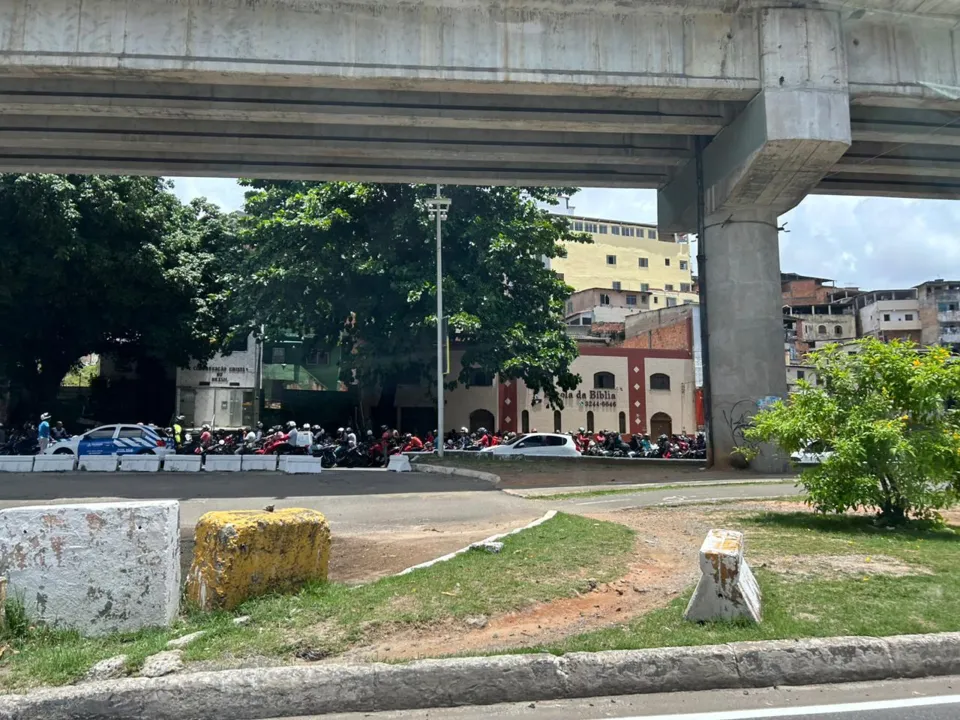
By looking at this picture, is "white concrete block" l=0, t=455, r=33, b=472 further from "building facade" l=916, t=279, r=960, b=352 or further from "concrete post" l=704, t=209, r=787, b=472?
"building facade" l=916, t=279, r=960, b=352

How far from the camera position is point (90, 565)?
5.07 metres

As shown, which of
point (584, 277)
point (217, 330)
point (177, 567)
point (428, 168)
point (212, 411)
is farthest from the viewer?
point (584, 277)

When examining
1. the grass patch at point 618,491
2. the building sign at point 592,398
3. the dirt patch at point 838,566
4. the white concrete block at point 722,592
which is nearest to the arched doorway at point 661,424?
the building sign at point 592,398

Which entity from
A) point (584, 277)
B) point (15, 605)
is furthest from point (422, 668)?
point (584, 277)

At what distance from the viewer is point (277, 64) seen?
52.4 ft

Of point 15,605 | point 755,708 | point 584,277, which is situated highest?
point 584,277

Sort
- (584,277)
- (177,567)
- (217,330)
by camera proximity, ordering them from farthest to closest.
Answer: (584,277) → (217,330) → (177,567)

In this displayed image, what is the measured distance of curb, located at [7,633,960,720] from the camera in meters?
4.11

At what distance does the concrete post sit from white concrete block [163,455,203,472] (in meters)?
14.3

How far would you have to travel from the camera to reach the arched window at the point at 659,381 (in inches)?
1700

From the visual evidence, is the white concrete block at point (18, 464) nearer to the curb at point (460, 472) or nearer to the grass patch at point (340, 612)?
the curb at point (460, 472)

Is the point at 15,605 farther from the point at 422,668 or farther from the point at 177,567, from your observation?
the point at 422,668

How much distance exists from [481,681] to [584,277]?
68461 mm

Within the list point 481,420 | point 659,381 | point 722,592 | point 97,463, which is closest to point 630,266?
point 659,381
